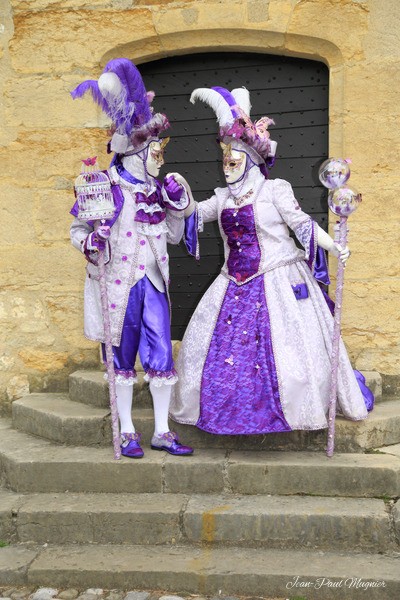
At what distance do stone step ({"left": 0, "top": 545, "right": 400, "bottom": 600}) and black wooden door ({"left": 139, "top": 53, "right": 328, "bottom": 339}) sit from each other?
7.21ft

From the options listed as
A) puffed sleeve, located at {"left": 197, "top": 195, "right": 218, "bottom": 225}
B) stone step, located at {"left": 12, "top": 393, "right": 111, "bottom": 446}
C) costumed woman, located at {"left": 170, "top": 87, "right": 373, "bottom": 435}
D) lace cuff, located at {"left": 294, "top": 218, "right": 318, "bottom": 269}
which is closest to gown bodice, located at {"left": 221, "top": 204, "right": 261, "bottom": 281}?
costumed woman, located at {"left": 170, "top": 87, "right": 373, "bottom": 435}

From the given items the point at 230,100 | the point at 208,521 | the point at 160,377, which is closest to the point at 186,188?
the point at 230,100

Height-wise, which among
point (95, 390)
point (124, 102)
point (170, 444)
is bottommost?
point (170, 444)

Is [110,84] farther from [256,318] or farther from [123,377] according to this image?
[123,377]

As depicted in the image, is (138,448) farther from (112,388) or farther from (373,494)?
(373,494)

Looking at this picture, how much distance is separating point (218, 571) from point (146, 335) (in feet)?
4.23

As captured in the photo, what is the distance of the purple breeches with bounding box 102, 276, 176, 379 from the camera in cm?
417

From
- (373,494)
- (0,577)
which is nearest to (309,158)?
(373,494)

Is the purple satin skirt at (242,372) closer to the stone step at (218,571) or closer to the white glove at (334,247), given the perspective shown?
the white glove at (334,247)

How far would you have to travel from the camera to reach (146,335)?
13.8 feet

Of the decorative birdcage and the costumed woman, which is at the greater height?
the decorative birdcage

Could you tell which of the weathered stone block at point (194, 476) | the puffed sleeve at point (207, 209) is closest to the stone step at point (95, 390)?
the weathered stone block at point (194, 476)

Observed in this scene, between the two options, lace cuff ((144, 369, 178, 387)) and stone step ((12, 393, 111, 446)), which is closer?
lace cuff ((144, 369, 178, 387))

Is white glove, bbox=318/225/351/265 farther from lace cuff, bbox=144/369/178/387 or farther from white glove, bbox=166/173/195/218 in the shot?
lace cuff, bbox=144/369/178/387
